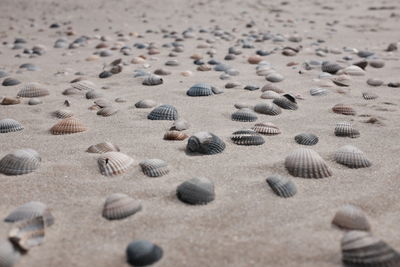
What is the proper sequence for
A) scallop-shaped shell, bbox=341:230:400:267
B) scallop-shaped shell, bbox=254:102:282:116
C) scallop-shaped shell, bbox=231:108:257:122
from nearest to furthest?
scallop-shaped shell, bbox=341:230:400:267 → scallop-shaped shell, bbox=231:108:257:122 → scallop-shaped shell, bbox=254:102:282:116

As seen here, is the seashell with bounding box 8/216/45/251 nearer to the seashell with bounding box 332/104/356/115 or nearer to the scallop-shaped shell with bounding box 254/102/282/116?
the scallop-shaped shell with bounding box 254/102/282/116

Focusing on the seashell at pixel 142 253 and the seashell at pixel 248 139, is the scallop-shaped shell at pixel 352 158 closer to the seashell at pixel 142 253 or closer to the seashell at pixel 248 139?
the seashell at pixel 248 139

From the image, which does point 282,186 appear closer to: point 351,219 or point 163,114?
point 351,219

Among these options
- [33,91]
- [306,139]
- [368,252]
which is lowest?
[33,91]

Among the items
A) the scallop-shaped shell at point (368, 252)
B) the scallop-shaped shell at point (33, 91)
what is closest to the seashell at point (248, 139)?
the scallop-shaped shell at point (368, 252)

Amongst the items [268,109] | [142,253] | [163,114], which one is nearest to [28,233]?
[142,253]

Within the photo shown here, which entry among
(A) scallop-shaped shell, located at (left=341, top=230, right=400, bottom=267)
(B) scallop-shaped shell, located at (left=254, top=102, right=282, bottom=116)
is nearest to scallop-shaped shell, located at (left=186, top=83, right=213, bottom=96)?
(B) scallop-shaped shell, located at (left=254, top=102, right=282, bottom=116)

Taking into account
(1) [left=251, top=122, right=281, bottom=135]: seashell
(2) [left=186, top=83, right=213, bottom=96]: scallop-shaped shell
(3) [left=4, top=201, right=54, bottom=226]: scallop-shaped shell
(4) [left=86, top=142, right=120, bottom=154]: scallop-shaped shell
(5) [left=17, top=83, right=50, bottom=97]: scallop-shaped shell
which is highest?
(3) [left=4, top=201, right=54, bottom=226]: scallop-shaped shell
